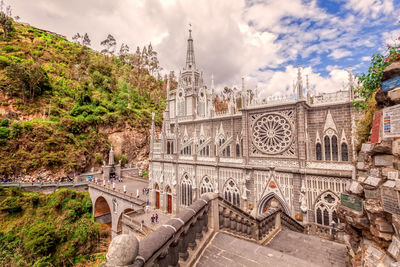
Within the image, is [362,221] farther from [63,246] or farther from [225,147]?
[63,246]

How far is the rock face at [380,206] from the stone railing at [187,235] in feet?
9.54

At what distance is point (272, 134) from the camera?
1554cm

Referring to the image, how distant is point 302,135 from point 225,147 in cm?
738

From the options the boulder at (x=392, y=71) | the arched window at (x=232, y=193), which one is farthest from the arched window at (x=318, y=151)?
the boulder at (x=392, y=71)

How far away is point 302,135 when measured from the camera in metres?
13.8

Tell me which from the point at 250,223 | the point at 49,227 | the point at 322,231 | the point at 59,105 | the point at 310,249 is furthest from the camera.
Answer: the point at 59,105

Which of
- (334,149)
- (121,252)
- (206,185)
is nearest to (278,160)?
(334,149)

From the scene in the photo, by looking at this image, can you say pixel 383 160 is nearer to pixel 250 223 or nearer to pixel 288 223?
pixel 250 223

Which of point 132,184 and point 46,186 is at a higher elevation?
point 46,186

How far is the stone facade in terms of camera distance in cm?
1286

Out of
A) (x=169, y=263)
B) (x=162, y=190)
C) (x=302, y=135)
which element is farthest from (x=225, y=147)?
(x=169, y=263)

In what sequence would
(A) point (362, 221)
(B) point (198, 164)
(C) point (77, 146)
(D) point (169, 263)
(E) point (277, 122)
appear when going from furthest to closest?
1. (C) point (77, 146)
2. (B) point (198, 164)
3. (E) point (277, 122)
4. (A) point (362, 221)
5. (D) point (169, 263)

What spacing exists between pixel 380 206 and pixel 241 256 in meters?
2.99

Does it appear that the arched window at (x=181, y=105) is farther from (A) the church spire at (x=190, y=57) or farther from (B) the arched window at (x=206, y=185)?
(B) the arched window at (x=206, y=185)
